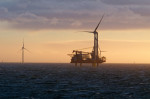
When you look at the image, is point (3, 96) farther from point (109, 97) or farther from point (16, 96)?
point (109, 97)

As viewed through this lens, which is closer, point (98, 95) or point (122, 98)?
point (122, 98)

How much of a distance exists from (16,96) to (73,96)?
409 inches

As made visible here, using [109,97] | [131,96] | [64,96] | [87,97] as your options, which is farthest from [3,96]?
[131,96]

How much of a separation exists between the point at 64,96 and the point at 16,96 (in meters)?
8.74

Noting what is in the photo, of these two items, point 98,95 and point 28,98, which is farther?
point 98,95

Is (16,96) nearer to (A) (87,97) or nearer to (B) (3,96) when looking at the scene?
(B) (3,96)

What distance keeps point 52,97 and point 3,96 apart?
8964mm

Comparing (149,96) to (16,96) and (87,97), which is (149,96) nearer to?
(87,97)

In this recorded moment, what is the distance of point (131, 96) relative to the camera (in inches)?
2493

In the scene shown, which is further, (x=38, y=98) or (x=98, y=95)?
(x=98, y=95)

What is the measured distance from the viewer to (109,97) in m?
61.4

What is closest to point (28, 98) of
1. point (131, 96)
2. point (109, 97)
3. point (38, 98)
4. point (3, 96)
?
point (38, 98)

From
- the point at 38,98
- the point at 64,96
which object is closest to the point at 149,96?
the point at 64,96

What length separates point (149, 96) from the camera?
207ft
